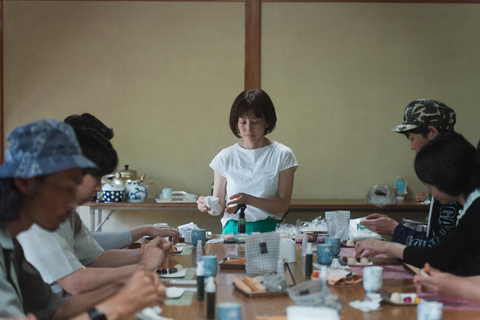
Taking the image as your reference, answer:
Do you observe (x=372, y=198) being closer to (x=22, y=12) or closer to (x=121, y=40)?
(x=121, y=40)

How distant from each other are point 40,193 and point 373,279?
4.20 ft

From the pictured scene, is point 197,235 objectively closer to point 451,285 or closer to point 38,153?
point 451,285

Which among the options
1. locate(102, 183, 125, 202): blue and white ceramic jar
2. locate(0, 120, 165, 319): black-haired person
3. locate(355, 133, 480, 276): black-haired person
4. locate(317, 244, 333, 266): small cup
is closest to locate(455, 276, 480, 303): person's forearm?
locate(355, 133, 480, 276): black-haired person

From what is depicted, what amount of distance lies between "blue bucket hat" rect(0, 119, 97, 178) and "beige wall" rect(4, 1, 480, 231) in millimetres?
4526

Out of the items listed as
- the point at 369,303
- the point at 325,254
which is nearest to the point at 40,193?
the point at 369,303

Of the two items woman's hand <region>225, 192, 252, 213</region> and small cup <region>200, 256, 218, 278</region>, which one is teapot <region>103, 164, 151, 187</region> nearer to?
woman's hand <region>225, 192, 252, 213</region>

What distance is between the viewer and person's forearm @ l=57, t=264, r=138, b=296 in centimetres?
216

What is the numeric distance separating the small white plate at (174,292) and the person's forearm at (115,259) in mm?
544

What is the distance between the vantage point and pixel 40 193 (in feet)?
4.64

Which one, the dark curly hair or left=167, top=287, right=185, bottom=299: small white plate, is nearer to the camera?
left=167, top=287, right=185, bottom=299: small white plate

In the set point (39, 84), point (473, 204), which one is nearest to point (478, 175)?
point (473, 204)

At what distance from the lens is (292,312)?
1.54 meters

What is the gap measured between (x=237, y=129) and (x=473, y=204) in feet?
6.36

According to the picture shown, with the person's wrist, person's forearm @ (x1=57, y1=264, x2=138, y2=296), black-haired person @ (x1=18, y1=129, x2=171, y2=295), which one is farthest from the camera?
person's forearm @ (x1=57, y1=264, x2=138, y2=296)
